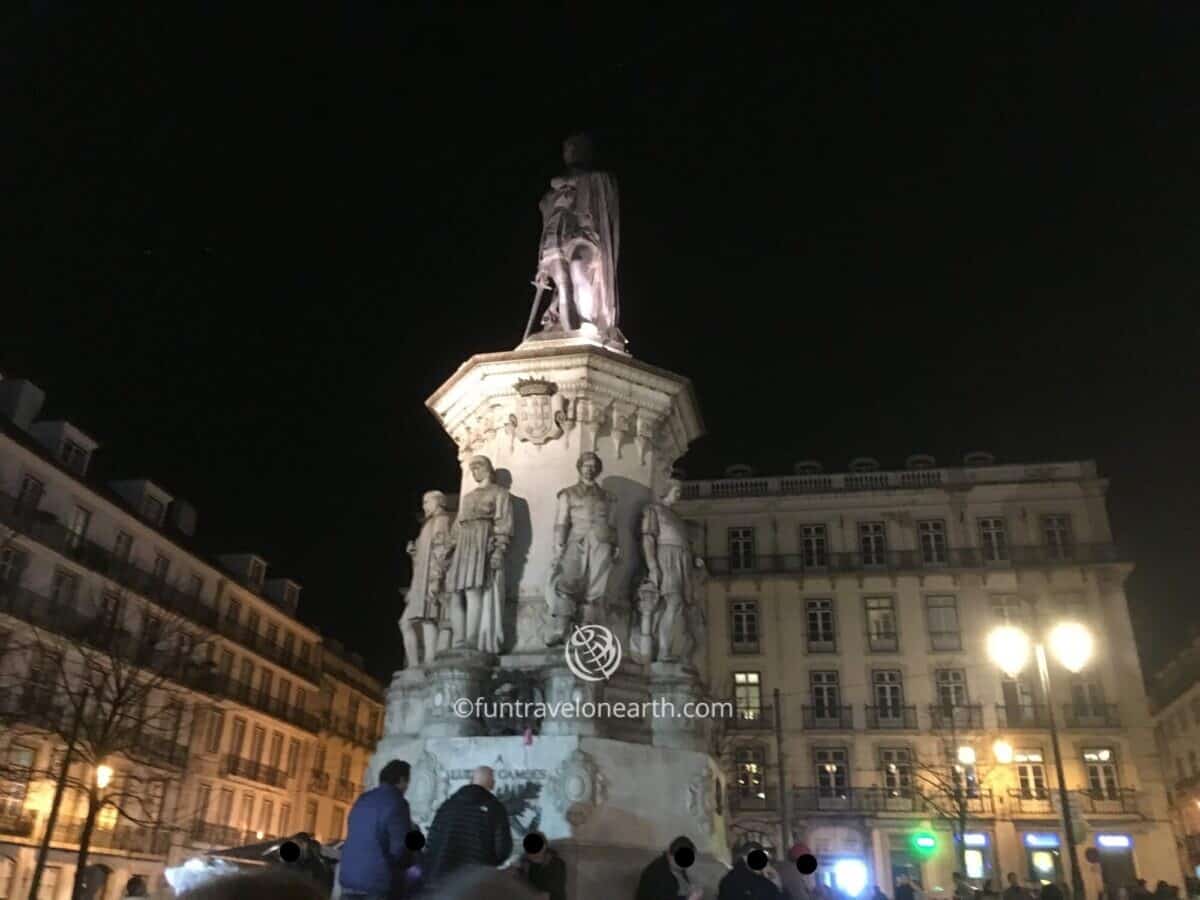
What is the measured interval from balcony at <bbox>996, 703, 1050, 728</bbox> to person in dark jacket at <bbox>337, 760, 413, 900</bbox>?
40.8 metres

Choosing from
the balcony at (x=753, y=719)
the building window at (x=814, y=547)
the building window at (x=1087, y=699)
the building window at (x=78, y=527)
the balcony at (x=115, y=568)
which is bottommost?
the balcony at (x=753, y=719)

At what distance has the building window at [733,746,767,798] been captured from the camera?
4091 cm

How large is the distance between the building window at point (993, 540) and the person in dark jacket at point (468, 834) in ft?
140

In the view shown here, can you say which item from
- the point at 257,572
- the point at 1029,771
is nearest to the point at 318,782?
the point at 257,572

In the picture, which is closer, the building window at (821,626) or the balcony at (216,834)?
the balcony at (216,834)

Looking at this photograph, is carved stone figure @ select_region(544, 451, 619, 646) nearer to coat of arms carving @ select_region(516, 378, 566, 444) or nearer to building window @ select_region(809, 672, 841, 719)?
coat of arms carving @ select_region(516, 378, 566, 444)

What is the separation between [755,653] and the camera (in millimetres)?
44531

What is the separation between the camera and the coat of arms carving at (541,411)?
444 inches

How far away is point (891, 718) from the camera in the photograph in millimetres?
41750

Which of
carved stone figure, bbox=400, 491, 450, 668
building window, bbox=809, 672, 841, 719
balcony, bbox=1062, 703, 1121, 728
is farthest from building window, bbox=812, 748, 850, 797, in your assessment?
carved stone figure, bbox=400, 491, 450, 668

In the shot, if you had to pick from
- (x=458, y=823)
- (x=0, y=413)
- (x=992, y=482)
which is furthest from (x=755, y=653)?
(x=458, y=823)

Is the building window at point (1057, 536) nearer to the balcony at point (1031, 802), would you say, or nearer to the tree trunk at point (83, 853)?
the balcony at point (1031, 802)

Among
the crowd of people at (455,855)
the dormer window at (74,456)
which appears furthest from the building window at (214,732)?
the crowd of people at (455,855)

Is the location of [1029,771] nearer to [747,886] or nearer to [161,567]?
[161,567]
